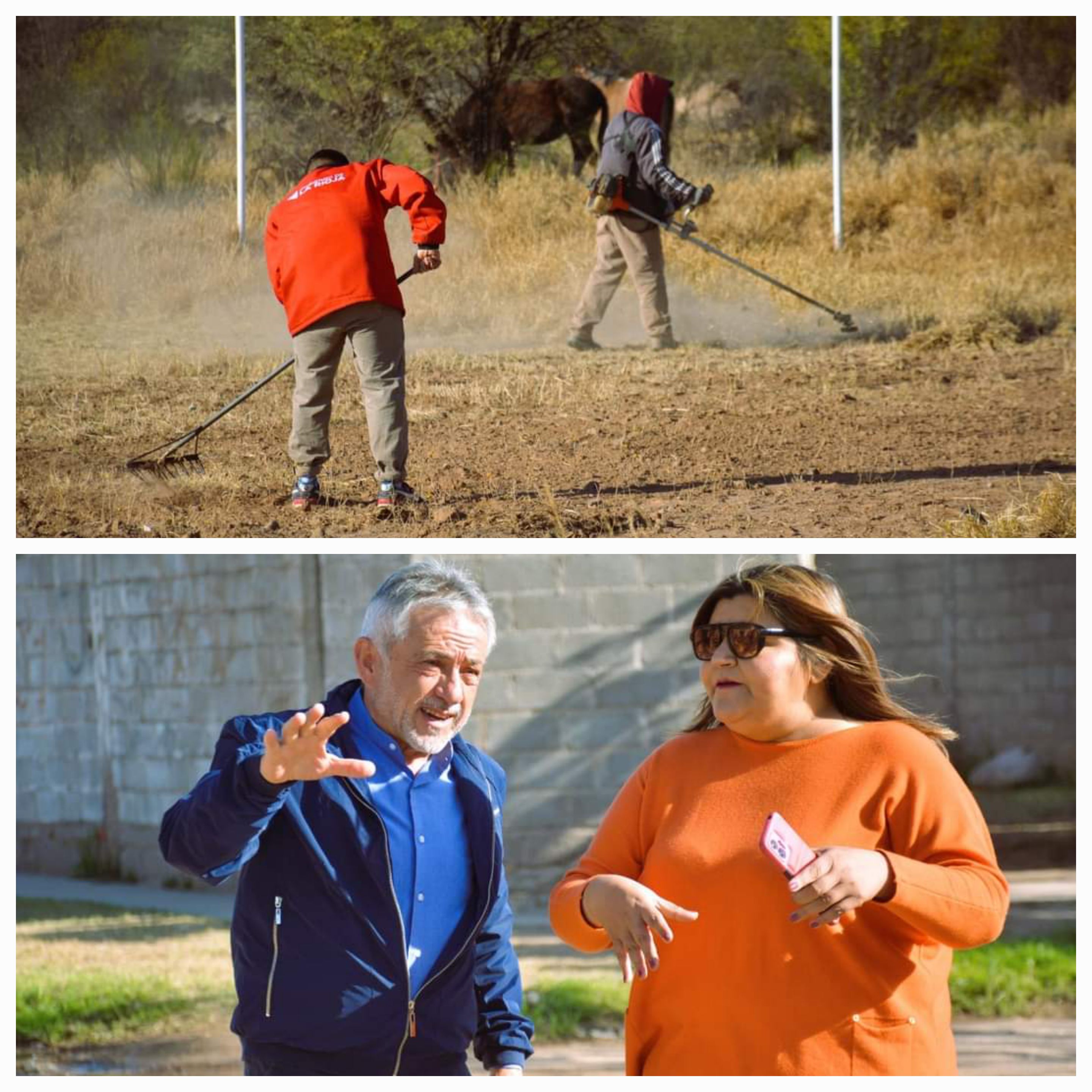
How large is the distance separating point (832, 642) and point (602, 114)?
300 inches

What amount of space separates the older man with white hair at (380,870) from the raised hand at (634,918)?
1.28ft

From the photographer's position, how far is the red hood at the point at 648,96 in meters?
8.84

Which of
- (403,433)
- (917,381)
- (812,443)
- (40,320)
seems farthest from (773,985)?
(40,320)

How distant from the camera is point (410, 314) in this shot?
9.02 metres

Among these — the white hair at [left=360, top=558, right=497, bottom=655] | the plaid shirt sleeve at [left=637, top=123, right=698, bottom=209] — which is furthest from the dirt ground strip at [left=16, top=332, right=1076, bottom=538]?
the white hair at [left=360, top=558, right=497, bottom=655]

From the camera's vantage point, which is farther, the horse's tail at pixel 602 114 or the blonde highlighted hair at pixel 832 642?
the horse's tail at pixel 602 114

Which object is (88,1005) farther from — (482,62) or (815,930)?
(482,62)

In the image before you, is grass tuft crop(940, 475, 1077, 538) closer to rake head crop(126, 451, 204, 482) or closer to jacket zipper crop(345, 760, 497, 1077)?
rake head crop(126, 451, 204, 482)

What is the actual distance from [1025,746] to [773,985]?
927 centimetres

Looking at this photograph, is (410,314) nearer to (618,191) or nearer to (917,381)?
(618,191)

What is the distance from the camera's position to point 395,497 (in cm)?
634

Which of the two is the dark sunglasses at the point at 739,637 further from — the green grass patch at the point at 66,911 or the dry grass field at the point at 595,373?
the green grass patch at the point at 66,911

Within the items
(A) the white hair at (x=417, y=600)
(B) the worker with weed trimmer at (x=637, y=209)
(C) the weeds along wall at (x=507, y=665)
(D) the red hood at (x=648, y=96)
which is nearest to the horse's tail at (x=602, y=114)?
(B) the worker with weed trimmer at (x=637, y=209)

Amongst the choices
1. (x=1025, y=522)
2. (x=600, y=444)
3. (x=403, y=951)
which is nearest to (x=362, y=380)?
(x=600, y=444)
